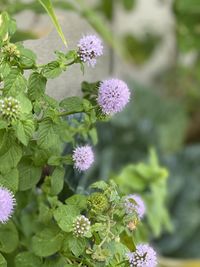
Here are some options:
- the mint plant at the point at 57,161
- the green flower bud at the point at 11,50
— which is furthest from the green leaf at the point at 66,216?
the green flower bud at the point at 11,50

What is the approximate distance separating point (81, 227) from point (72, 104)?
84 mm

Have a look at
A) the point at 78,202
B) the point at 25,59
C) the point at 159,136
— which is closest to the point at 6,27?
the point at 25,59

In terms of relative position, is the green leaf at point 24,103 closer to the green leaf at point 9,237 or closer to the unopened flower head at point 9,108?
the unopened flower head at point 9,108

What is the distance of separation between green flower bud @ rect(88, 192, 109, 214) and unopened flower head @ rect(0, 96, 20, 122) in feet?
0.27

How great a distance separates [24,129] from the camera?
39cm

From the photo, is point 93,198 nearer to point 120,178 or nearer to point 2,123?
point 2,123

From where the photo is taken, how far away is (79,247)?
1.33 feet

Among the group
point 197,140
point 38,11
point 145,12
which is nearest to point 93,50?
point 38,11

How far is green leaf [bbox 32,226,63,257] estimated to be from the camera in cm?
45

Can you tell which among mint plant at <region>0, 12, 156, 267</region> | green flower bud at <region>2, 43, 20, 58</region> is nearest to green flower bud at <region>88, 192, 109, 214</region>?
mint plant at <region>0, 12, 156, 267</region>

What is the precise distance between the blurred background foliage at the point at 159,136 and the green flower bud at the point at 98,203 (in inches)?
3.1

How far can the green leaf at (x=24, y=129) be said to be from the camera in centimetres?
39

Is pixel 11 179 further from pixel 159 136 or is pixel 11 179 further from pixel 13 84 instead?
pixel 159 136

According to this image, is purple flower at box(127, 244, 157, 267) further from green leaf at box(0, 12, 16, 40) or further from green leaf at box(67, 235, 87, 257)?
green leaf at box(0, 12, 16, 40)
